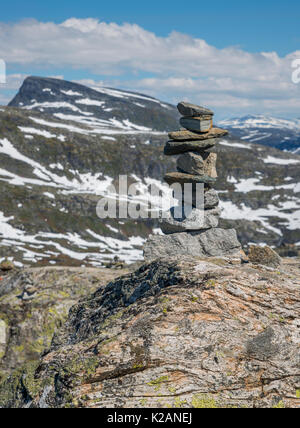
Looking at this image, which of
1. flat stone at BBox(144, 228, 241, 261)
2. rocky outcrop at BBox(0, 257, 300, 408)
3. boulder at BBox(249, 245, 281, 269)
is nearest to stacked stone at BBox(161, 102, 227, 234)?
flat stone at BBox(144, 228, 241, 261)

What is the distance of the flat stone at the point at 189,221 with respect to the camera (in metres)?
25.9

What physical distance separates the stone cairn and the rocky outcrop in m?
12.3

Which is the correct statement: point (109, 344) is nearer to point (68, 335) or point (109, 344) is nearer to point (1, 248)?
point (68, 335)

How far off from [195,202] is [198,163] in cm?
274

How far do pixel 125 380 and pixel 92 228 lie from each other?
629 feet

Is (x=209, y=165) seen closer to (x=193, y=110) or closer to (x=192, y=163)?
(x=192, y=163)

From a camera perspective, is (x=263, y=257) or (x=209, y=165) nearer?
(x=263, y=257)

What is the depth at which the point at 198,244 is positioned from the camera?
83.4 ft

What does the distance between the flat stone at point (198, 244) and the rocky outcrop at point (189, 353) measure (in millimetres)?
11776

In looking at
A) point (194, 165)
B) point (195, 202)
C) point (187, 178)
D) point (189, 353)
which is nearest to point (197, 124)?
point (194, 165)

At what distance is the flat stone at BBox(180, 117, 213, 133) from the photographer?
2531 cm

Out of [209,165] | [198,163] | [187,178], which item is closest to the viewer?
[198,163]

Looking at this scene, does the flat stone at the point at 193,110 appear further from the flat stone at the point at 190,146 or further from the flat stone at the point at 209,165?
the flat stone at the point at 209,165

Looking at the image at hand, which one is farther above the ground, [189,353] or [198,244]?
[198,244]
